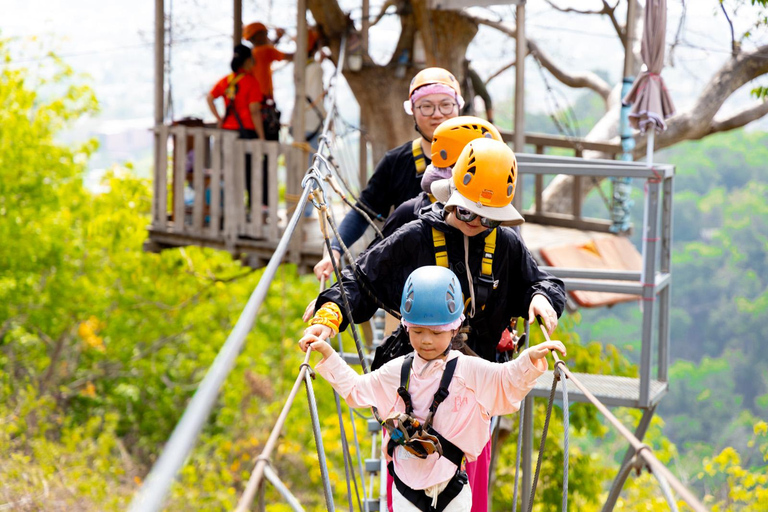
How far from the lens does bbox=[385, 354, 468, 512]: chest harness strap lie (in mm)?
2492

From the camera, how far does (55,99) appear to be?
15.7m

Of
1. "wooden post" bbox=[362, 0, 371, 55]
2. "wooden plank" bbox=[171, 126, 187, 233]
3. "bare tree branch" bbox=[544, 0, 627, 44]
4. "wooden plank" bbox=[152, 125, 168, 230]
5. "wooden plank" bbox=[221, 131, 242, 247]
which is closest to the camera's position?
"wooden plank" bbox=[221, 131, 242, 247]

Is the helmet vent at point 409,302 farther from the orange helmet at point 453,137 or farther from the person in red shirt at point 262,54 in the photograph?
the person in red shirt at point 262,54

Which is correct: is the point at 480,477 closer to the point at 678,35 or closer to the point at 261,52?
the point at 261,52

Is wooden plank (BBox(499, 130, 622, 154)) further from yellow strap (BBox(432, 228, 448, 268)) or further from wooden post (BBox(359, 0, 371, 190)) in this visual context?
yellow strap (BBox(432, 228, 448, 268))

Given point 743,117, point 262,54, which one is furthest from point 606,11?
point 262,54

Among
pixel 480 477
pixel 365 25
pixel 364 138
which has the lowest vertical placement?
pixel 480 477

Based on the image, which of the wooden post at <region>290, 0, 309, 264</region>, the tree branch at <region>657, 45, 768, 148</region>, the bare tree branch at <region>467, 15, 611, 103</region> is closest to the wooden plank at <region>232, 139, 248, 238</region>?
the wooden post at <region>290, 0, 309, 264</region>

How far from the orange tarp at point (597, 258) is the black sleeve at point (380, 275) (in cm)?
497

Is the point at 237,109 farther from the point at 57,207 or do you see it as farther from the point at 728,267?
the point at 728,267

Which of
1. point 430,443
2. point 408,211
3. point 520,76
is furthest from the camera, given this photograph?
point 520,76

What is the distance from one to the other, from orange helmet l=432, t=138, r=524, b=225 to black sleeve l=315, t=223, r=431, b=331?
0.60 feet

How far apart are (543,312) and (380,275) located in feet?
1.73

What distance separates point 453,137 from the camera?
3174mm
